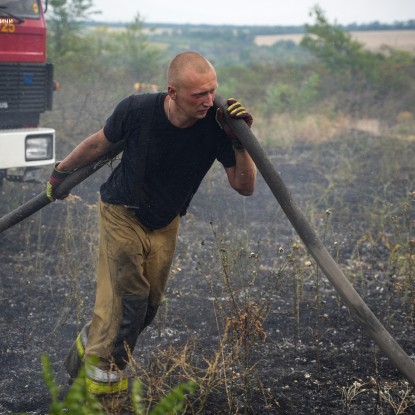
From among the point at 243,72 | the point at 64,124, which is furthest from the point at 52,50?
the point at 243,72

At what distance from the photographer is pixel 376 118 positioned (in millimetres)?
15852

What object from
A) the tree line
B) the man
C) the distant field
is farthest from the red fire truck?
the distant field

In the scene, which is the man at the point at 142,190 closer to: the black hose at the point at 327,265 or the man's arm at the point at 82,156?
the man's arm at the point at 82,156

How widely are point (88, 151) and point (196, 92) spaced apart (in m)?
0.76

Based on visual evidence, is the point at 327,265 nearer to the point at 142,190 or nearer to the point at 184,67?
the point at 142,190

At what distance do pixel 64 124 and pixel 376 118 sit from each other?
8.42 metres

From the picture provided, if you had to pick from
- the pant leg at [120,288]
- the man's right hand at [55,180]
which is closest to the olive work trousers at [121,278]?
the pant leg at [120,288]

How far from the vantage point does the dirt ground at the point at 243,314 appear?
12.7 feet

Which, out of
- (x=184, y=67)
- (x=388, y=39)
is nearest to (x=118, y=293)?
(x=184, y=67)

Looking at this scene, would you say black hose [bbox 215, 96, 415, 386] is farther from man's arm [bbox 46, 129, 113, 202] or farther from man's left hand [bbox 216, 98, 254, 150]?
man's arm [bbox 46, 129, 113, 202]

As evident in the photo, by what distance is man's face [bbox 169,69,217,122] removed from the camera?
10.9ft

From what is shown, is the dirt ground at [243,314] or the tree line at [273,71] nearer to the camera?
the dirt ground at [243,314]

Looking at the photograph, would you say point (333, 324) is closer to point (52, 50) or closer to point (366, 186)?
point (366, 186)

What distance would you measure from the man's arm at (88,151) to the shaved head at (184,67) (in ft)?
1.69
